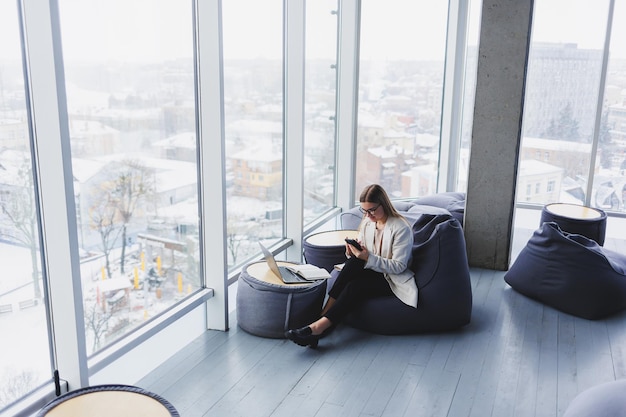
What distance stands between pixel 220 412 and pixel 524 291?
10.3 ft

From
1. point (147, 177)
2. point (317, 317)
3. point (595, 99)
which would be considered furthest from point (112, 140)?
point (595, 99)

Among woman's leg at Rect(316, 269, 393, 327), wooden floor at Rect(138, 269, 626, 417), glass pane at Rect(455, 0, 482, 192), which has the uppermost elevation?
glass pane at Rect(455, 0, 482, 192)

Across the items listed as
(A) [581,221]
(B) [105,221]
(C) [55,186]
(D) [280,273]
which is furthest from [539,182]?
(C) [55,186]

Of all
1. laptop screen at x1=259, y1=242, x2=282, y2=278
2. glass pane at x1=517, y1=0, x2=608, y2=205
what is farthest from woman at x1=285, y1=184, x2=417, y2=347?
glass pane at x1=517, y1=0, x2=608, y2=205

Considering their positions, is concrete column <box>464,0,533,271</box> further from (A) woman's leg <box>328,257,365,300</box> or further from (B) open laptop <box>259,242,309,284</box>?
(B) open laptop <box>259,242,309,284</box>

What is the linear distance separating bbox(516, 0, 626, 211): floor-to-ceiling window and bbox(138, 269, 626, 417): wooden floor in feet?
12.0

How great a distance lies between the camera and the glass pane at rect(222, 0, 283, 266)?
16.6 ft

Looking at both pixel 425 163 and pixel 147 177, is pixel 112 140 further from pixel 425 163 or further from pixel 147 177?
pixel 425 163

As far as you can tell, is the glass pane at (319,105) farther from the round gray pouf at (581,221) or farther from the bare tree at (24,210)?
the bare tree at (24,210)

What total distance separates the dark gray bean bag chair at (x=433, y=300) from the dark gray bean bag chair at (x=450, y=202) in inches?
77.2

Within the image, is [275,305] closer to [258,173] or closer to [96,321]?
[96,321]

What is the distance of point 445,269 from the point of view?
4707 millimetres

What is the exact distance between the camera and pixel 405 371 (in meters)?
4.16

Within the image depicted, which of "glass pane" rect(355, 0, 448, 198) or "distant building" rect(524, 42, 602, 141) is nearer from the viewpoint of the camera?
"glass pane" rect(355, 0, 448, 198)
